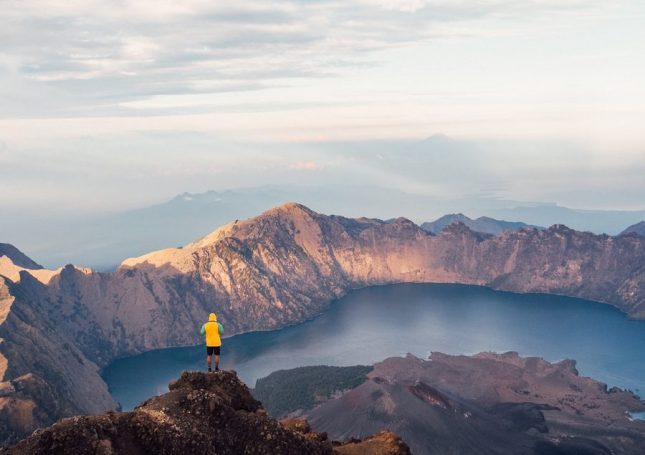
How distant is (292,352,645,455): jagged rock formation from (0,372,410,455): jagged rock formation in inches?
3301

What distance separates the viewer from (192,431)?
35625mm

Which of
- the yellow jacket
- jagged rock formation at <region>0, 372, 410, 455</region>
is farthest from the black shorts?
jagged rock formation at <region>0, 372, 410, 455</region>

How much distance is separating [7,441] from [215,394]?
96.9 m

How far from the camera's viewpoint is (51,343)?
582 feet

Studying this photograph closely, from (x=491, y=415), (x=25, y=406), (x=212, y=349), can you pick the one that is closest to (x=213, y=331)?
(x=212, y=349)

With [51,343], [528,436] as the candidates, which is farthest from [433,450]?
[51,343]

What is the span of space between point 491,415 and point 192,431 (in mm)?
125323

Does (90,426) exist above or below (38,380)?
above

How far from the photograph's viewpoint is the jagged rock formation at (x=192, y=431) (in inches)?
1257

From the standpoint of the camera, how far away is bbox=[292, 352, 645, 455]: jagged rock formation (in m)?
126

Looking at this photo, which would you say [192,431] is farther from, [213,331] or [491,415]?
[491,415]

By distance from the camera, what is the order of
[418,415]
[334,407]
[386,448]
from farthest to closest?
[334,407], [418,415], [386,448]

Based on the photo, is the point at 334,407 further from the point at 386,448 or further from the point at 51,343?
the point at 386,448

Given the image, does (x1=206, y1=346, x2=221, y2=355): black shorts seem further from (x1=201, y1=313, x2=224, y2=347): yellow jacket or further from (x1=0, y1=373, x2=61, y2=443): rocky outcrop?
(x1=0, y1=373, x2=61, y2=443): rocky outcrop
